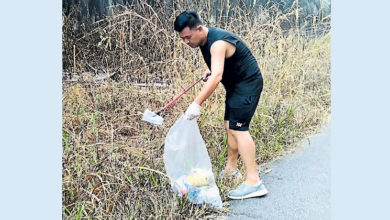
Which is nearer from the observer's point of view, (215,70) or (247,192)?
(215,70)

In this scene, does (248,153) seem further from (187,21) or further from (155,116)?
(187,21)

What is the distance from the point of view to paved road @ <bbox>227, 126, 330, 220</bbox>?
290cm

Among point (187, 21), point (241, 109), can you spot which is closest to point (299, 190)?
point (241, 109)

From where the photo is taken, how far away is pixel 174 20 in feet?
10.3

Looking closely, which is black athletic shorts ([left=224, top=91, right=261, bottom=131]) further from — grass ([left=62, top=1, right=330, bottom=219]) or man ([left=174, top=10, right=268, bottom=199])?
grass ([left=62, top=1, right=330, bottom=219])

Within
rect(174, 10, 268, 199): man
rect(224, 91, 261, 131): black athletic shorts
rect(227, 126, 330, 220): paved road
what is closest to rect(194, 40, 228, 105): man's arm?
rect(174, 10, 268, 199): man

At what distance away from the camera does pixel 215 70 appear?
110 inches

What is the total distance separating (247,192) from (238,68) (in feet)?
2.43

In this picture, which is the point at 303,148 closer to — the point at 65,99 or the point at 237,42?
the point at 237,42

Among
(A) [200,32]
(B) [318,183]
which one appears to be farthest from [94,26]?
(B) [318,183]

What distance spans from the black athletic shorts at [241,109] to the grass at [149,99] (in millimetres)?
163

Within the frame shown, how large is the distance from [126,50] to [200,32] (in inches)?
22.7

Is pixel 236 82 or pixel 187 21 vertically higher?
pixel 187 21

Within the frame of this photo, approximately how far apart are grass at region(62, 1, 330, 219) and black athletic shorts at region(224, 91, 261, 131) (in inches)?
6.4
